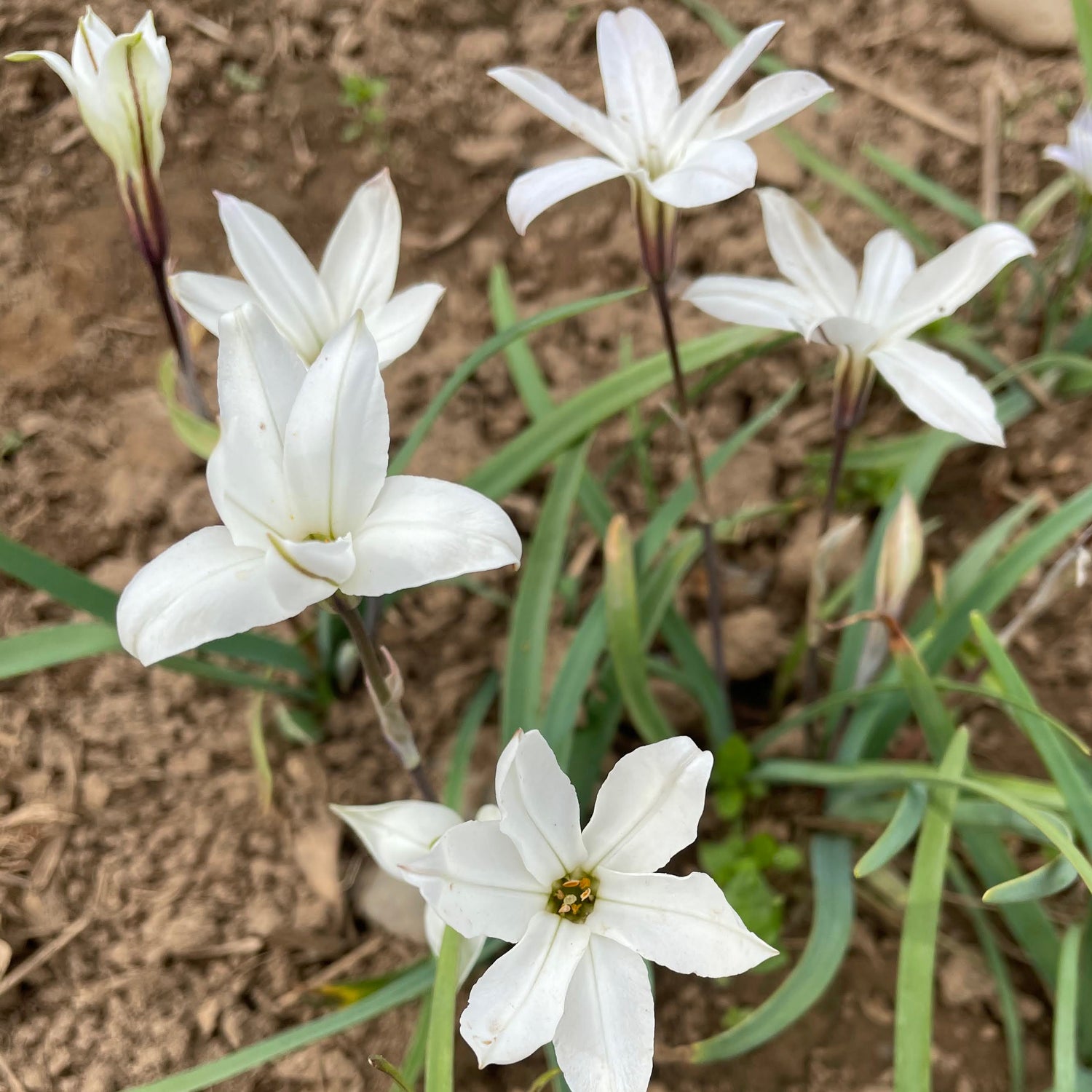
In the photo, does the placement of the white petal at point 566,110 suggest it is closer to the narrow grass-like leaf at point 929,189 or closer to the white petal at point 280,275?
the white petal at point 280,275

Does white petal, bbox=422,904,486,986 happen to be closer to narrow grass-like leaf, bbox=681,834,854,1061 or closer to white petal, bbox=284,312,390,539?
narrow grass-like leaf, bbox=681,834,854,1061

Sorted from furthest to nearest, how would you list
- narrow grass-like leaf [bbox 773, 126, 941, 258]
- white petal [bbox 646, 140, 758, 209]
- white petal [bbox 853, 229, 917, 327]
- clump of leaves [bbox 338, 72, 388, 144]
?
1. clump of leaves [bbox 338, 72, 388, 144]
2. narrow grass-like leaf [bbox 773, 126, 941, 258]
3. white petal [bbox 853, 229, 917, 327]
4. white petal [bbox 646, 140, 758, 209]

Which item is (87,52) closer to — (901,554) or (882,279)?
(882,279)

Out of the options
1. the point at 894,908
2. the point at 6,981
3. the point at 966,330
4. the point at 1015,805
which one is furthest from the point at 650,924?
the point at 966,330

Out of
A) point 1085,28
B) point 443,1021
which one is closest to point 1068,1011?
point 443,1021

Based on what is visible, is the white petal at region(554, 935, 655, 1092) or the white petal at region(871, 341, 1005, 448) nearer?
the white petal at region(554, 935, 655, 1092)

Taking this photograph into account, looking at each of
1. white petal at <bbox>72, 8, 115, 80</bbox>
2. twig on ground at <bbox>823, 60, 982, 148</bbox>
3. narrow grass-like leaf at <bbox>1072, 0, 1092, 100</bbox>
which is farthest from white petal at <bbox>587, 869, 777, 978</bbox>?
twig on ground at <bbox>823, 60, 982, 148</bbox>

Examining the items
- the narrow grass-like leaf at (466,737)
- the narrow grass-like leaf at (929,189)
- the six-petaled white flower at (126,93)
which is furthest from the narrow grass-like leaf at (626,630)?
the narrow grass-like leaf at (929,189)
